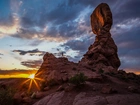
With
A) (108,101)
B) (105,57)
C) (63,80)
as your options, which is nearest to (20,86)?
(63,80)

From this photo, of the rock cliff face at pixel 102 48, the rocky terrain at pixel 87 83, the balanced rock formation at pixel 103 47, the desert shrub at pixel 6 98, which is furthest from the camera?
the balanced rock formation at pixel 103 47

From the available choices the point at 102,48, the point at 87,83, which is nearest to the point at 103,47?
the point at 102,48

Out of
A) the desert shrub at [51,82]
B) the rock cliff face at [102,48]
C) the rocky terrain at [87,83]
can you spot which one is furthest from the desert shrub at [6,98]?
the rock cliff face at [102,48]

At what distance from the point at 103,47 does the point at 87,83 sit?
106 ft

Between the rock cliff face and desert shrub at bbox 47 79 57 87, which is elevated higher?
the rock cliff face

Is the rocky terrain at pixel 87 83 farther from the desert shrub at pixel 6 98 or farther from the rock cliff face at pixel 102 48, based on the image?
the desert shrub at pixel 6 98

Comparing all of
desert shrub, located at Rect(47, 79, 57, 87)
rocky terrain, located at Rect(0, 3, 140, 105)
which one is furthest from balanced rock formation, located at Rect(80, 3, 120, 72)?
desert shrub, located at Rect(47, 79, 57, 87)

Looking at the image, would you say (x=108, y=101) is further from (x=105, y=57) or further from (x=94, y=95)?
(x=105, y=57)

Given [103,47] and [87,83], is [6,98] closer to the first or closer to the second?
[87,83]

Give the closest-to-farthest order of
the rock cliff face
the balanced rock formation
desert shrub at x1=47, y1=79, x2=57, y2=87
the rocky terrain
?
1. the rocky terrain
2. desert shrub at x1=47, y1=79, x2=57, y2=87
3. the rock cliff face
4. the balanced rock formation

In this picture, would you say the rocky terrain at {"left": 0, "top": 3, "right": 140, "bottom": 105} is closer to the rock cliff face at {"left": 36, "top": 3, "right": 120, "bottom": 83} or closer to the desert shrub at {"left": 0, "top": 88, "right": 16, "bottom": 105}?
the rock cliff face at {"left": 36, "top": 3, "right": 120, "bottom": 83}

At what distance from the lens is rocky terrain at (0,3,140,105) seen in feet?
70.1

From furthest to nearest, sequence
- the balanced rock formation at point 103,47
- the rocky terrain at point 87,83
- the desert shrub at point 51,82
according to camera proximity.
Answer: the balanced rock formation at point 103,47
the desert shrub at point 51,82
the rocky terrain at point 87,83

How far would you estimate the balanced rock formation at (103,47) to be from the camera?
55.2 metres
